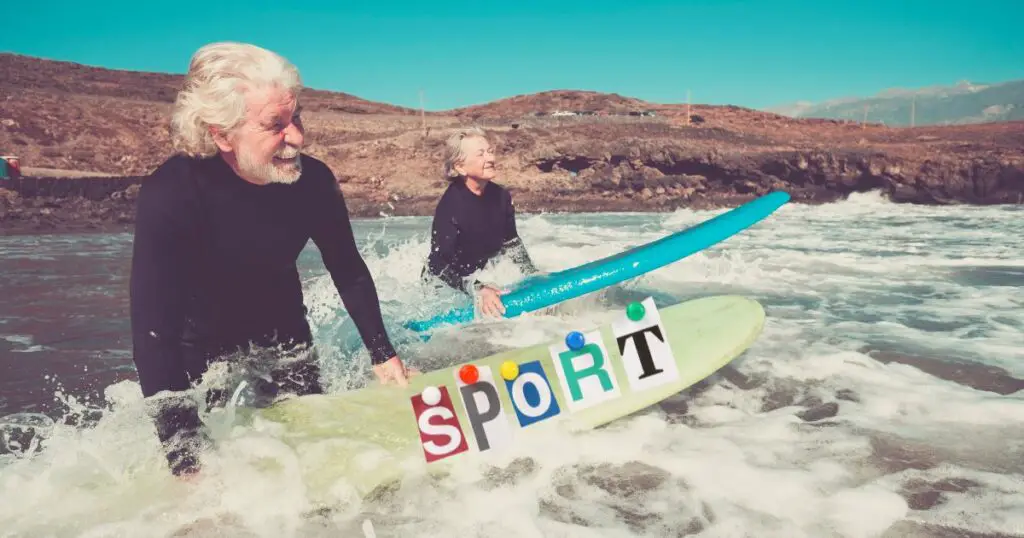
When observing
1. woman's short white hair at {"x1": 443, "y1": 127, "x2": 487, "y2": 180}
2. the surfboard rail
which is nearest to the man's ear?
the surfboard rail

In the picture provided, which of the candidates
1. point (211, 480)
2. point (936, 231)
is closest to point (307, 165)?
point (211, 480)

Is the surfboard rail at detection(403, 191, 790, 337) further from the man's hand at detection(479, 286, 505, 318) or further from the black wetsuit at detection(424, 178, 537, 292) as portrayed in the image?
the black wetsuit at detection(424, 178, 537, 292)

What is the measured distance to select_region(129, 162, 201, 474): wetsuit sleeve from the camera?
1832 millimetres

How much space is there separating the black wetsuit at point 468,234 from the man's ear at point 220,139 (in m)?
2.72

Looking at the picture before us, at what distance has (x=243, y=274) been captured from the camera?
2.25 meters

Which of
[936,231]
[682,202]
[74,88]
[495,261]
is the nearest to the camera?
[495,261]

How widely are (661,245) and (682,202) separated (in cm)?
1697

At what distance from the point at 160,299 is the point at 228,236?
32cm

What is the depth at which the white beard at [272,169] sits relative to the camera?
2.01m

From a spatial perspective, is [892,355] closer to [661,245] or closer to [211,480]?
[661,245]

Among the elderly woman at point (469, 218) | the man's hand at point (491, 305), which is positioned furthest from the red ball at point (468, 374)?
the elderly woman at point (469, 218)

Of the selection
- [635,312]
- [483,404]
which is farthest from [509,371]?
[635,312]

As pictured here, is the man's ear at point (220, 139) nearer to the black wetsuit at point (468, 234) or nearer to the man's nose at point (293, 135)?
the man's nose at point (293, 135)

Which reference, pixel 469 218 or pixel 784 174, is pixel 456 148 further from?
pixel 784 174
